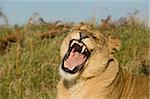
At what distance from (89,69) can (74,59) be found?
0.15 meters

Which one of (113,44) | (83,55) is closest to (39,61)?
(113,44)

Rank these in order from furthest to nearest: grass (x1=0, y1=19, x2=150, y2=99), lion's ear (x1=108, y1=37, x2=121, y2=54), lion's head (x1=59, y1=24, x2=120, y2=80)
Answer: grass (x1=0, y1=19, x2=150, y2=99) → lion's ear (x1=108, y1=37, x2=121, y2=54) → lion's head (x1=59, y1=24, x2=120, y2=80)

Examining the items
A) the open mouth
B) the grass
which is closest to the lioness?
the open mouth

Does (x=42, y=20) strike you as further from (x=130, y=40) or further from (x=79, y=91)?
(x=79, y=91)

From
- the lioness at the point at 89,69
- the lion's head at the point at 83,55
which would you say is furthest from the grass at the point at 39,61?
the lion's head at the point at 83,55

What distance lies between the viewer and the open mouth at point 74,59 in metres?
4.53

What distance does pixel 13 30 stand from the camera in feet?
26.2

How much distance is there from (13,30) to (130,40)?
1.76 meters

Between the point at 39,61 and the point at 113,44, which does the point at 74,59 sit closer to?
the point at 113,44

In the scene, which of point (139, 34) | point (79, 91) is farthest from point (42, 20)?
point (79, 91)

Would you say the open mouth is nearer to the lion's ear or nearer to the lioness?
the lioness

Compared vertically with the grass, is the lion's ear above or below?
above

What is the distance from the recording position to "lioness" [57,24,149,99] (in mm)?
4531

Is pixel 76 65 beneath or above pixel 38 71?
above
